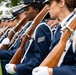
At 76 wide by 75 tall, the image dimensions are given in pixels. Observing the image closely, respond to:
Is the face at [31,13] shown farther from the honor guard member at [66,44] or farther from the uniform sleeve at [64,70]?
the uniform sleeve at [64,70]

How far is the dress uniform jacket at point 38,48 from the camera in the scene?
16.7ft

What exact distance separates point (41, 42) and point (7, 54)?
2210mm

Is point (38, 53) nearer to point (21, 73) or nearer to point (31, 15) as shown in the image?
point (21, 73)

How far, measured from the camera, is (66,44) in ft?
12.4

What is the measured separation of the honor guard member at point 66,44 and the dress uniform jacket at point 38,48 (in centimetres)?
70

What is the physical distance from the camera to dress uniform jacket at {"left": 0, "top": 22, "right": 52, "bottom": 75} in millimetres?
5078

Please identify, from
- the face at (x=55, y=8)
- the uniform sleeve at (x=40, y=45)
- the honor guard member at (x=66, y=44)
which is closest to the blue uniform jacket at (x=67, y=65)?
the honor guard member at (x=66, y=44)

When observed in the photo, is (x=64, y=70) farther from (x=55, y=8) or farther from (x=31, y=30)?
(x=31, y=30)

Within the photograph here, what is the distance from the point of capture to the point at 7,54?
23.6 ft

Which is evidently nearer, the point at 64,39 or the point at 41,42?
the point at 64,39


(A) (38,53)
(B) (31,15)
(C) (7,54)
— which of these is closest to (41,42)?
(A) (38,53)

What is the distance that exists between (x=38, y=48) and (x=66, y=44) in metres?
1.37

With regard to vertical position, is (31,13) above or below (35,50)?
above

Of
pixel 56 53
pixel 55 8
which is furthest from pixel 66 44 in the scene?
pixel 55 8
